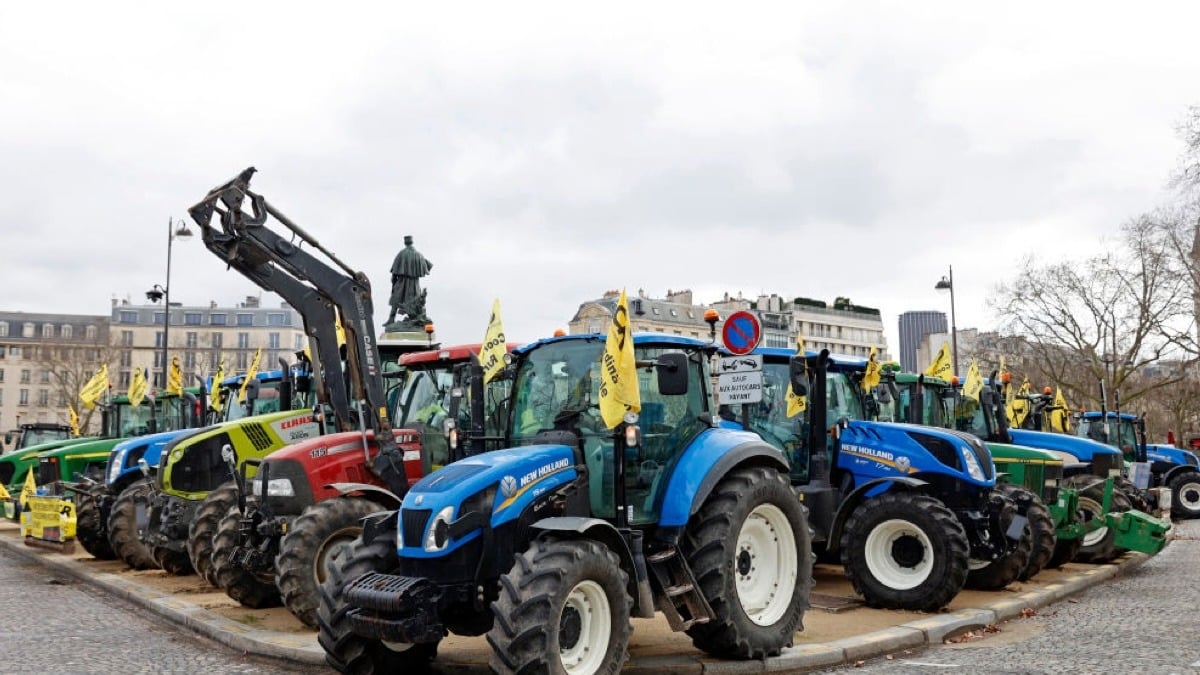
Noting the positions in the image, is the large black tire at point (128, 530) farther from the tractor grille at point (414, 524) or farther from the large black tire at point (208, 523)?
the tractor grille at point (414, 524)

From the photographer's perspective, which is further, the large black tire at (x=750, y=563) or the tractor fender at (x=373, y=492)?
the tractor fender at (x=373, y=492)

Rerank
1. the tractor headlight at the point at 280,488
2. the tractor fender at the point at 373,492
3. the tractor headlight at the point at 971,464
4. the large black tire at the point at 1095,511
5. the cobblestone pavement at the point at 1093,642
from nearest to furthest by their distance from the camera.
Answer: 1. the cobblestone pavement at the point at 1093,642
2. the tractor fender at the point at 373,492
3. the tractor headlight at the point at 280,488
4. the tractor headlight at the point at 971,464
5. the large black tire at the point at 1095,511

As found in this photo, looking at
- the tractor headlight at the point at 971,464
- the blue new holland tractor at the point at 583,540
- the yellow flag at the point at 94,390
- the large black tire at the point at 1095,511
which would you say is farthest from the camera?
the yellow flag at the point at 94,390

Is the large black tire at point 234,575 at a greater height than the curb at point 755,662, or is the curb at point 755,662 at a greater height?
the large black tire at point 234,575

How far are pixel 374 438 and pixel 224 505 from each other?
2.14m

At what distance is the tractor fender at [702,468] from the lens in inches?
298

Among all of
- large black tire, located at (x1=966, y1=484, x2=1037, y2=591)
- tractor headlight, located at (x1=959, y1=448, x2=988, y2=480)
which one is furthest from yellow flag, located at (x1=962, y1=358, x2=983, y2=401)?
tractor headlight, located at (x1=959, y1=448, x2=988, y2=480)

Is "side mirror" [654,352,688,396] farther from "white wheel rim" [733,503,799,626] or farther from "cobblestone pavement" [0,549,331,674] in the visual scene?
"cobblestone pavement" [0,549,331,674]

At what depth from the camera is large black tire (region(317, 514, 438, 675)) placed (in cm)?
686

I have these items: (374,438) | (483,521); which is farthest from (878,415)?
(483,521)

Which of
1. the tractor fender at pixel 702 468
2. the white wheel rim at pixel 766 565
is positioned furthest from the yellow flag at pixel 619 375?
the white wheel rim at pixel 766 565

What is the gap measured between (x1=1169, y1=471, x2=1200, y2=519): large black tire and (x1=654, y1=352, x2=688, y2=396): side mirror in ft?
73.7

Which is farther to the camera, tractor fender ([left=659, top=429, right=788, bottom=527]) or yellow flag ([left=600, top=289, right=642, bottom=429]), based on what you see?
tractor fender ([left=659, top=429, right=788, bottom=527])

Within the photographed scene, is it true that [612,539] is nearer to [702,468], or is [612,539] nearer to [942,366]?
[702,468]
